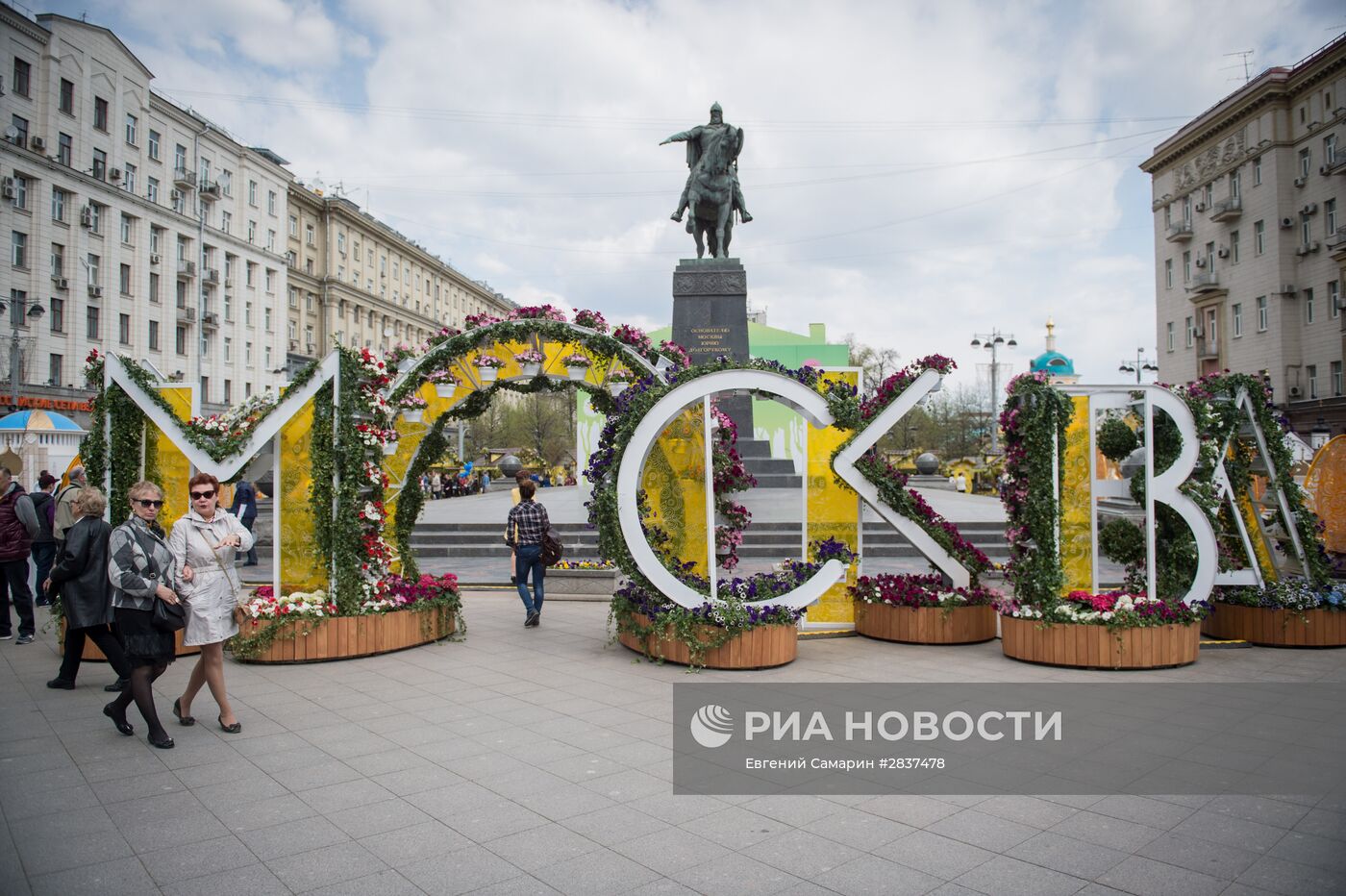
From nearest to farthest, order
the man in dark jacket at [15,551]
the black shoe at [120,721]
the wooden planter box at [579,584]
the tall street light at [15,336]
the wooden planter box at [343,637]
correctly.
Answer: the black shoe at [120,721]
the wooden planter box at [343,637]
the man in dark jacket at [15,551]
the wooden planter box at [579,584]
the tall street light at [15,336]

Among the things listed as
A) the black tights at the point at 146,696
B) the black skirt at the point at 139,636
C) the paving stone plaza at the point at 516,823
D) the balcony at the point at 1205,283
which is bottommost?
the paving stone plaza at the point at 516,823

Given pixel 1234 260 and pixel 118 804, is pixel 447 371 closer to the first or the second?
pixel 118 804

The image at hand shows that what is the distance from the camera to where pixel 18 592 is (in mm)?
9055

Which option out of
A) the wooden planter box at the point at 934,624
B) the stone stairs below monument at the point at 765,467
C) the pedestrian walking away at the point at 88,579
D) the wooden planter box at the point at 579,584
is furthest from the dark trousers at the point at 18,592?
the stone stairs below monument at the point at 765,467

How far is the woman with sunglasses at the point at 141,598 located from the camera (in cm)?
554

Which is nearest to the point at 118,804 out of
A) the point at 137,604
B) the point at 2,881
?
the point at 2,881

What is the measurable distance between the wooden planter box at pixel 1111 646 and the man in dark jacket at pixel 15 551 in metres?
9.90

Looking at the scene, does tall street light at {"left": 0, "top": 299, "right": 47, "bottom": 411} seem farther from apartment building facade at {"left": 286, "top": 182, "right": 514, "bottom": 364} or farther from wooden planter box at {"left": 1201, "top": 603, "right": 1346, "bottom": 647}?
wooden planter box at {"left": 1201, "top": 603, "right": 1346, "bottom": 647}

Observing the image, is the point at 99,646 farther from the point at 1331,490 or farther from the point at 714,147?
the point at 714,147

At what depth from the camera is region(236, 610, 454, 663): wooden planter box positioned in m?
8.01

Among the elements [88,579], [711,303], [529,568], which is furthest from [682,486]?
[711,303]

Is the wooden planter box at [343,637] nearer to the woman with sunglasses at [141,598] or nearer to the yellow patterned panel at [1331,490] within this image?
the woman with sunglasses at [141,598]

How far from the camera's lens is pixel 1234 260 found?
39656mm

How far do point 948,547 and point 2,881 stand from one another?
7.83 meters
